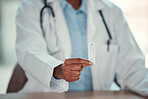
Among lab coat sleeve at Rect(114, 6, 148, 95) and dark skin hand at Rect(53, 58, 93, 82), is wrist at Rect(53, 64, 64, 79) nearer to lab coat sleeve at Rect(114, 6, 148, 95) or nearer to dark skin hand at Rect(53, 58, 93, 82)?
dark skin hand at Rect(53, 58, 93, 82)

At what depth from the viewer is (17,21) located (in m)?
1.23

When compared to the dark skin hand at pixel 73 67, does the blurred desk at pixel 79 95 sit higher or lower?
lower

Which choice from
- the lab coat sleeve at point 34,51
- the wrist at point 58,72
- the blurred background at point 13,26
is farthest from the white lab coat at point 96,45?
the blurred background at point 13,26

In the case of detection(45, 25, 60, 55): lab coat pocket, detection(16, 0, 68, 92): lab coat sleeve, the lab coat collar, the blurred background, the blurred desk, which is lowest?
the blurred background

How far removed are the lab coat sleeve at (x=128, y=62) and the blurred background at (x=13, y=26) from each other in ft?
6.86

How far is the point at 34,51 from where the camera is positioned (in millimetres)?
1069

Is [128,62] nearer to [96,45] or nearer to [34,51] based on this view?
[96,45]

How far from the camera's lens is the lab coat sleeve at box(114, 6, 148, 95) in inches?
45.6

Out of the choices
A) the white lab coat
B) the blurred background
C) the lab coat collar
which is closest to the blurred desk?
the white lab coat

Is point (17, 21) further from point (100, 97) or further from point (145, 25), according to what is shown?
point (145, 25)

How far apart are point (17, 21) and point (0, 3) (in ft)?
8.90

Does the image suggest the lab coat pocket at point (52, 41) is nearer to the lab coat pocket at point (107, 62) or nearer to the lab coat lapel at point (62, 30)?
the lab coat lapel at point (62, 30)

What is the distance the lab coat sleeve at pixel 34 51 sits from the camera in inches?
35.2

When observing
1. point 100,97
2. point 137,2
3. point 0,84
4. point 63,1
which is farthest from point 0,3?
point 100,97
